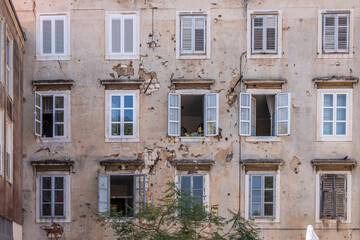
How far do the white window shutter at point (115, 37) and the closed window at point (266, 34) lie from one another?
4.46 meters

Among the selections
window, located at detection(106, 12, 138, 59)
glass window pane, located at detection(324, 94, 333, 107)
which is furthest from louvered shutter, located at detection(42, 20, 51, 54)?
glass window pane, located at detection(324, 94, 333, 107)

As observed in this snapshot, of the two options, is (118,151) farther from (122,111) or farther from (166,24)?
(166,24)

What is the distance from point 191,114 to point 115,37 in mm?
3793

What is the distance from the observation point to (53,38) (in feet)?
79.8

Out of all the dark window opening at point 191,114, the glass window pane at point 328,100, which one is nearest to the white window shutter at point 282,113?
the glass window pane at point 328,100

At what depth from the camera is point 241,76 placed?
2402cm

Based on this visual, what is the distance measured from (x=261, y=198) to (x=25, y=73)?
885 centimetres

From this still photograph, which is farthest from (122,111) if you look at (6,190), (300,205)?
(300,205)

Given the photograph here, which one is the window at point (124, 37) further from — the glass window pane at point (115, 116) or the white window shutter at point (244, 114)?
the white window shutter at point (244, 114)

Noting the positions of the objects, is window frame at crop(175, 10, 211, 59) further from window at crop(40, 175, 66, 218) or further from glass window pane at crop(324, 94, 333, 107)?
window at crop(40, 175, 66, 218)

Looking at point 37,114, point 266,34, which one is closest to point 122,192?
point 37,114

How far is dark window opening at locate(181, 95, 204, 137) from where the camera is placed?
2480 cm

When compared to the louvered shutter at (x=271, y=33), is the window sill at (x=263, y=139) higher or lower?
lower

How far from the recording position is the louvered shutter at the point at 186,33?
950 inches
